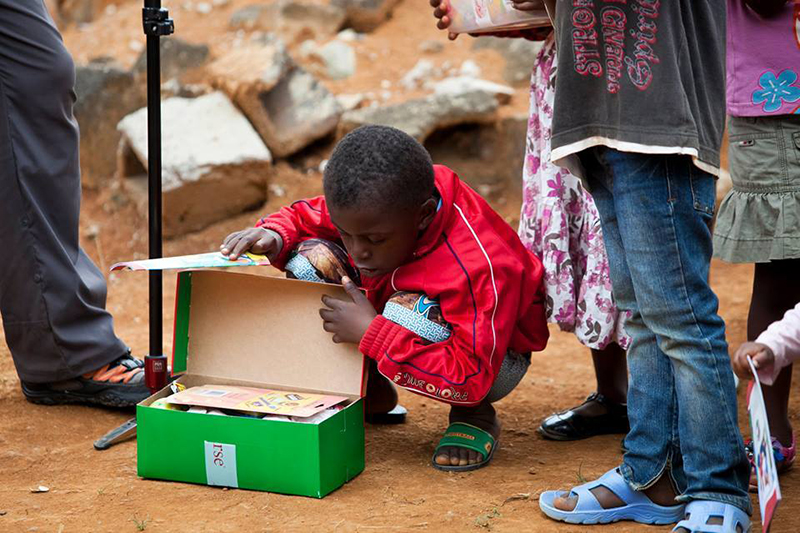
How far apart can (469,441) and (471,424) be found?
0.24 feet

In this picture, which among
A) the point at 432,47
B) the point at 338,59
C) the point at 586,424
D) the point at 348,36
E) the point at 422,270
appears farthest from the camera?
the point at 348,36

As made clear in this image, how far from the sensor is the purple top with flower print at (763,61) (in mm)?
2559

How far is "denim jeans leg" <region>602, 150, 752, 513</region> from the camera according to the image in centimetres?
203

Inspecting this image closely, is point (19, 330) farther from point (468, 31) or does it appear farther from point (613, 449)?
point (613, 449)

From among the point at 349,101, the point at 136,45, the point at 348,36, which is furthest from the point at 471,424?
the point at 136,45

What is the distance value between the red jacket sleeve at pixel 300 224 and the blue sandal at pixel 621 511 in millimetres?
1092

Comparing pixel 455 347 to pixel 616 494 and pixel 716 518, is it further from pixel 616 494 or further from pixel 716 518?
pixel 716 518

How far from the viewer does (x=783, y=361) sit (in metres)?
1.83

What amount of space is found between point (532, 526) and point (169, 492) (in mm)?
949

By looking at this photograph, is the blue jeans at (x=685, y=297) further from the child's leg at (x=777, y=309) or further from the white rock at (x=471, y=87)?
the white rock at (x=471, y=87)

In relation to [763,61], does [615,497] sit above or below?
below

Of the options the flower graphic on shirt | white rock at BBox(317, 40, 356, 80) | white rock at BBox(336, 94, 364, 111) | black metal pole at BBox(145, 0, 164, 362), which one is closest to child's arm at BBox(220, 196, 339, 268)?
black metal pole at BBox(145, 0, 164, 362)

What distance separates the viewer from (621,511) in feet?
7.41

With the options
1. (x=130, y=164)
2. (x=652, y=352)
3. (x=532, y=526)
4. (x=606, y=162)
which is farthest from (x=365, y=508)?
(x=130, y=164)
